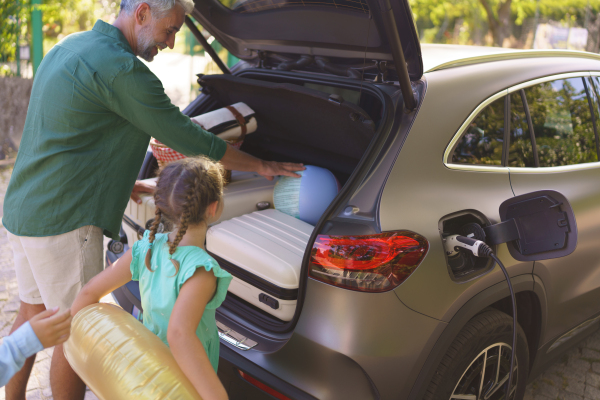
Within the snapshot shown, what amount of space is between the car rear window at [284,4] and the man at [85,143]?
50 cm

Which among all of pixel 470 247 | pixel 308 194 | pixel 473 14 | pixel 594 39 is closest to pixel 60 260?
pixel 308 194

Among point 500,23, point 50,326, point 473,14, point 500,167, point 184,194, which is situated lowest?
point 50,326

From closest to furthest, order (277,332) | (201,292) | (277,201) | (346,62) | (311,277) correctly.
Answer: (201,292) → (311,277) → (277,332) → (346,62) → (277,201)

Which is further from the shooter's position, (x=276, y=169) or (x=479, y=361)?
(x=276, y=169)

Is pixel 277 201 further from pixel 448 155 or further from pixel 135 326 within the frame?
pixel 135 326

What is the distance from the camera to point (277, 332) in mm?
1965

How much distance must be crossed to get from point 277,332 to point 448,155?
3.07 feet

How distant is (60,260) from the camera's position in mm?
2043

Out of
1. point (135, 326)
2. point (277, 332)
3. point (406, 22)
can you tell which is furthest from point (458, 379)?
point (406, 22)

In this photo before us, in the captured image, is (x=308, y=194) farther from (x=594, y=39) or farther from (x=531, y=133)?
(x=594, y=39)

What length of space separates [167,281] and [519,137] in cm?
168

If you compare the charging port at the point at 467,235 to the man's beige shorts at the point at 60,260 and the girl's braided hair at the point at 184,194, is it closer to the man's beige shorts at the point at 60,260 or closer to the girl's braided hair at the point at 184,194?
the girl's braided hair at the point at 184,194

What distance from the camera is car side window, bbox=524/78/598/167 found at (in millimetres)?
2461

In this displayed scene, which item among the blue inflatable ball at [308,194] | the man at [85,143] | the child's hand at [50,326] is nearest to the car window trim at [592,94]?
the blue inflatable ball at [308,194]
